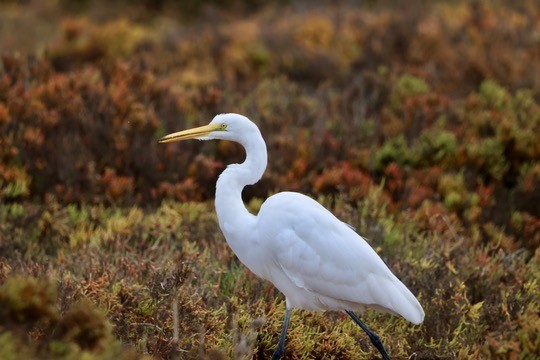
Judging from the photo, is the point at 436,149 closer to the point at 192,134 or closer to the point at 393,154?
the point at 393,154

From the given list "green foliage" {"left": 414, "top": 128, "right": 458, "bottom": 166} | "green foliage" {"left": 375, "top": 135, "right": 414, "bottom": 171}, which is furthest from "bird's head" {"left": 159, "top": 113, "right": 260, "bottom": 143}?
"green foliage" {"left": 414, "top": 128, "right": 458, "bottom": 166}

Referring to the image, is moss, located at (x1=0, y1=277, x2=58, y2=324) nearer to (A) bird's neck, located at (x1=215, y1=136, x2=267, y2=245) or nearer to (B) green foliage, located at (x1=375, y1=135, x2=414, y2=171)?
(A) bird's neck, located at (x1=215, y1=136, x2=267, y2=245)

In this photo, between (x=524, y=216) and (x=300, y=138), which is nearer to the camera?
(x=524, y=216)

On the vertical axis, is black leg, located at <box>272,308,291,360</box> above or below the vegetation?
above

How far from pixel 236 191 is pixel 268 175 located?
8.85 ft

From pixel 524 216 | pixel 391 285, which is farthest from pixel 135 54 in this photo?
pixel 391 285

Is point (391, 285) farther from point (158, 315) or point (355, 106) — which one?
point (355, 106)

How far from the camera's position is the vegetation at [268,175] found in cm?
439

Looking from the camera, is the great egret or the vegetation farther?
the vegetation

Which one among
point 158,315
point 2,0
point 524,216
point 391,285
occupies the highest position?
point 391,285

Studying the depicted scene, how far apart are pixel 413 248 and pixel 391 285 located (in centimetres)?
172

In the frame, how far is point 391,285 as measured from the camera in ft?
13.7

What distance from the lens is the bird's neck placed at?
419cm

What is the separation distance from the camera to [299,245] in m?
4.15
